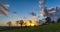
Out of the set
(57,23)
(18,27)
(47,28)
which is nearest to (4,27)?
(18,27)

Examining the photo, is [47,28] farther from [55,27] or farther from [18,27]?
[18,27]

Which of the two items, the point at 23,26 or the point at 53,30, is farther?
the point at 23,26

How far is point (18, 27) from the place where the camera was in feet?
43.4

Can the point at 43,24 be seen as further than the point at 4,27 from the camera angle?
Yes

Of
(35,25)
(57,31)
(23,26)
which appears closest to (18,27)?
(23,26)

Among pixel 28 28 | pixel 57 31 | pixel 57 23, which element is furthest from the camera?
pixel 57 23

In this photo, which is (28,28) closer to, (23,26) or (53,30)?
(23,26)

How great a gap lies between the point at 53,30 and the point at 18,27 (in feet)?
9.20

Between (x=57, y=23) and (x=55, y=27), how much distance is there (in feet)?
2.73

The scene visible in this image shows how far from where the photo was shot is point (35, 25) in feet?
42.9

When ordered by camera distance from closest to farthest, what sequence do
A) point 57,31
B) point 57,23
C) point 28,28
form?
point 57,31, point 28,28, point 57,23

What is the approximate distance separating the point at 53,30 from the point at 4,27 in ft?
12.3

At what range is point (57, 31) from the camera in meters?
12.2

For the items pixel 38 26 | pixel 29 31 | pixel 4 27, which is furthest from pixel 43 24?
pixel 4 27
